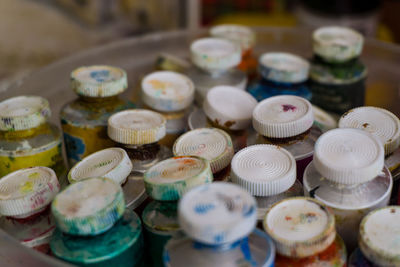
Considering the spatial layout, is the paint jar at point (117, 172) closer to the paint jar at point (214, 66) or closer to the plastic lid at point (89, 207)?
the plastic lid at point (89, 207)

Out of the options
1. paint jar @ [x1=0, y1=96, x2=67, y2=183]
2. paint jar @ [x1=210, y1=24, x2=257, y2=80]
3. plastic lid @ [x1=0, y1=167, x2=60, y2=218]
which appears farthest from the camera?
paint jar @ [x1=210, y1=24, x2=257, y2=80]

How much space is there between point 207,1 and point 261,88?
1010 mm

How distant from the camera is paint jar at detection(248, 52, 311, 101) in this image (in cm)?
81

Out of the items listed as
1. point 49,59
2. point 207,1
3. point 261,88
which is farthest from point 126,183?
point 207,1

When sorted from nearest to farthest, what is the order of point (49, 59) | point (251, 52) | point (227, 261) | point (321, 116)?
point (227, 261) → point (321, 116) → point (251, 52) → point (49, 59)

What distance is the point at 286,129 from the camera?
64 centimetres

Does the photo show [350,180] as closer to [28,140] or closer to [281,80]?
[281,80]

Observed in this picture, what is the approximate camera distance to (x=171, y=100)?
2.51 ft

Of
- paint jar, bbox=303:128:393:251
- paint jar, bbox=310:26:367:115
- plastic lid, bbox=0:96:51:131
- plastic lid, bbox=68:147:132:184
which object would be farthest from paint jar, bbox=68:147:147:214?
paint jar, bbox=310:26:367:115

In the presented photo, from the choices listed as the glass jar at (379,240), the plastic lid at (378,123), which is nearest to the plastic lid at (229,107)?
the plastic lid at (378,123)

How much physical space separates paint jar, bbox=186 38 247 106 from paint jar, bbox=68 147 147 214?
0.77 ft

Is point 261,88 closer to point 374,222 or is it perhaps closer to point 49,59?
point 374,222

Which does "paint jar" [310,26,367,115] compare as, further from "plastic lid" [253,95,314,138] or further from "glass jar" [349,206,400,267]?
"glass jar" [349,206,400,267]

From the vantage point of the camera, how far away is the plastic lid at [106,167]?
0.60m
